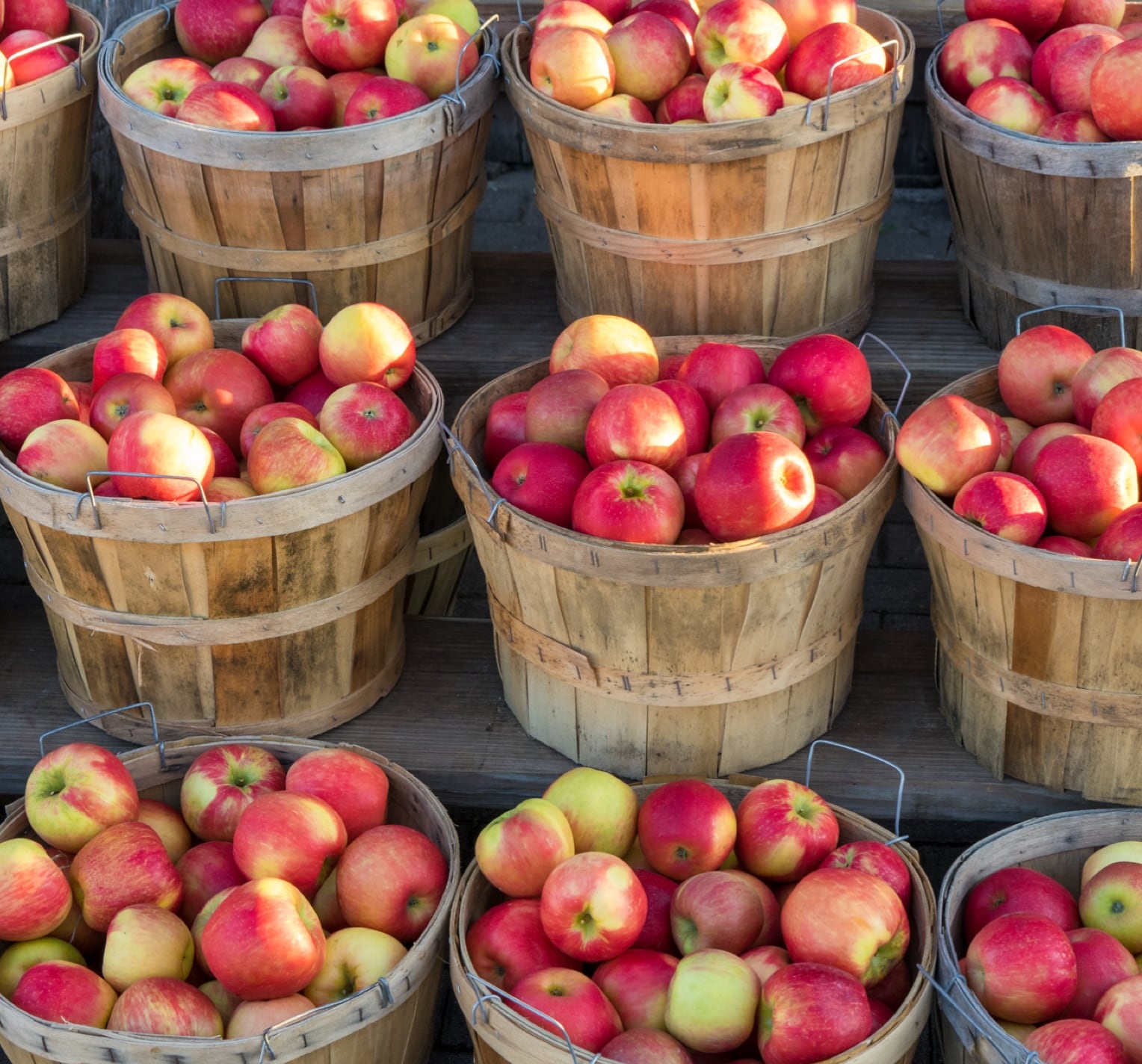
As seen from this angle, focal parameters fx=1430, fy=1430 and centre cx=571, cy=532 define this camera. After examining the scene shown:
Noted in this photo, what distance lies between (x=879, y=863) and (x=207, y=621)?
3.91 ft

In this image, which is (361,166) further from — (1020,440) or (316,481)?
(1020,440)

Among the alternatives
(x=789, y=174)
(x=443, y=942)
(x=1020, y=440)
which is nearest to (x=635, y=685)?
(x=443, y=942)

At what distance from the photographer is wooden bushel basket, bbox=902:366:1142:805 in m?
2.21

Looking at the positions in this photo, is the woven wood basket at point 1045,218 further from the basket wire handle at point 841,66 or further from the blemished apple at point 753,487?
the blemished apple at point 753,487

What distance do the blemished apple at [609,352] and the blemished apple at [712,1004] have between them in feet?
3.63

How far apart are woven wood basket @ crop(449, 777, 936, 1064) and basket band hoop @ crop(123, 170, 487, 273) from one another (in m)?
1.42

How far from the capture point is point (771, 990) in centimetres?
192

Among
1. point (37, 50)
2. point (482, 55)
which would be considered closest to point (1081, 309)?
point (482, 55)

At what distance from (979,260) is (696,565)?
128 centimetres

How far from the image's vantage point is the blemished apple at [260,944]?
6.48ft

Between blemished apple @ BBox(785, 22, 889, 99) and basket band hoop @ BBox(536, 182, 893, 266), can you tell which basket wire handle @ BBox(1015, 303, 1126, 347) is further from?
blemished apple @ BBox(785, 22, 889, 99)

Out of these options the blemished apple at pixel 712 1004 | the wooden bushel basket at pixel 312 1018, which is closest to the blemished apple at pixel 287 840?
the wooden bushel basket at pixel 312 1018

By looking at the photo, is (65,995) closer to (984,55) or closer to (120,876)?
(120,876)

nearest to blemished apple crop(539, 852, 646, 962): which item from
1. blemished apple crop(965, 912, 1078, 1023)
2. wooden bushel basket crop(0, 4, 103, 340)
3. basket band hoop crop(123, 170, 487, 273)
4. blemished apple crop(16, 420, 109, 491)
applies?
blemished apple crop(965, 912, 1078, 1023)
